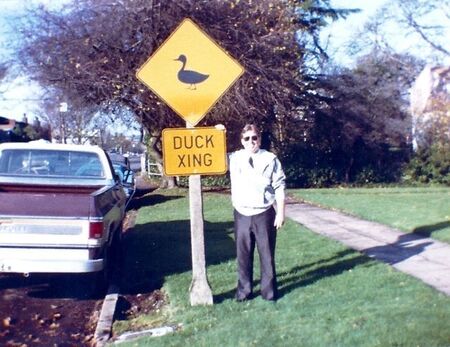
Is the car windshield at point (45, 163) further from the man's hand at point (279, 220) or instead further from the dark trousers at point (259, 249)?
the man's hand at point (279, 220)

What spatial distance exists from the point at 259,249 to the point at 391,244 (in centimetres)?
412

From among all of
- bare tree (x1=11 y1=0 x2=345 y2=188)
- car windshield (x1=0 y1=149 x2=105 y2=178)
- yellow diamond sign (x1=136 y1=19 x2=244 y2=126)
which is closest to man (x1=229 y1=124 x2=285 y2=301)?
yellow diamond sign (x1=136 y1=19 x2=244 y2=126)

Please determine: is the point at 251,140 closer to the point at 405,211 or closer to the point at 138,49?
the point at 405,211

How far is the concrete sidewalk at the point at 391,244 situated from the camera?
8.67m

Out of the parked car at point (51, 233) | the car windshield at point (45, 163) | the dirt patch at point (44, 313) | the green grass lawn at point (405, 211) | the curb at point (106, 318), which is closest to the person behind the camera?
the curb at point (106, 318)

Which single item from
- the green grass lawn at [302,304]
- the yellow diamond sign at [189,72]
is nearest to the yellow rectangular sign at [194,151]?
the yellow diamond sign at [189,72]

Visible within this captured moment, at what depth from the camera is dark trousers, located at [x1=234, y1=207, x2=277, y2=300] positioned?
7.54 m

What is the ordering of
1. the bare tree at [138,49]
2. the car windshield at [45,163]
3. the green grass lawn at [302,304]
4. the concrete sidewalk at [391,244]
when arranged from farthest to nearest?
the bare tree at [138,49], the car windshield at [45,163], the concrete sidewalk at [391,244], the green grass lawn at [302,304]

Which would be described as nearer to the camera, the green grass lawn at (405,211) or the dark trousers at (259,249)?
the dark trousers at (259,249)

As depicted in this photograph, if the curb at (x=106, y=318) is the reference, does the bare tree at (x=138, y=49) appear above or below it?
above

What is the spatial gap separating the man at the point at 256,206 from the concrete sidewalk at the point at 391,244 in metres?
1.81

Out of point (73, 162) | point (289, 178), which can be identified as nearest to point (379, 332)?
point (73, 162)

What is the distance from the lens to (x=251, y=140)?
7527 mm

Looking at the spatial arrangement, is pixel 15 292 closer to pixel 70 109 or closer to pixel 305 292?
pixel 305 292
